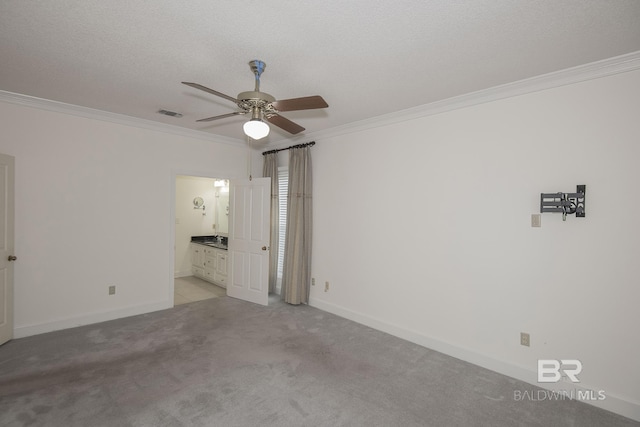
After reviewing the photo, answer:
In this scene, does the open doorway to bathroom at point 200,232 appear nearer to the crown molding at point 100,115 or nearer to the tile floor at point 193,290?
the tile floor at point 193,290

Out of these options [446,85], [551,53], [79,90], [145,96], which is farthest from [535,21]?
[79,90]

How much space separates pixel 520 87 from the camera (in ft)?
9.46

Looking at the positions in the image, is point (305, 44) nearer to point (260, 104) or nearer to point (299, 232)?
point (260, 104)

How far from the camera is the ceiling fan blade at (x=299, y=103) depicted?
2.32m

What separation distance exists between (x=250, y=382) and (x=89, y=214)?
313cm

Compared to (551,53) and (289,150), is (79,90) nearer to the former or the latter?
(289,150)

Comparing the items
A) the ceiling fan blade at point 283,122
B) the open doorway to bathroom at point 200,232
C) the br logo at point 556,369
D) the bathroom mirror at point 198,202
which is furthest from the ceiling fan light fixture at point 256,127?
the bathroom mirror at point 198,202

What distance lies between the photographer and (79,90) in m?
3.27

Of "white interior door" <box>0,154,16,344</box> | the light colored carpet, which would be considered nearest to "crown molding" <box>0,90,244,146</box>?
"white interior door" <box>0,154,16,344</box>

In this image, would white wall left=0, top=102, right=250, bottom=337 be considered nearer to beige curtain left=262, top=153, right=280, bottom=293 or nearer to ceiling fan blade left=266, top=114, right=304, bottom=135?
beige curtain left=262, top=153, right=280, bottom=293

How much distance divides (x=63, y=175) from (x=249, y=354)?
10.6 ft

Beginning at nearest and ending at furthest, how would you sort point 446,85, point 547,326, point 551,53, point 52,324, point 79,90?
point 551,53 → point 547,326 → point 446,85 → point 79,90 → point 52,324

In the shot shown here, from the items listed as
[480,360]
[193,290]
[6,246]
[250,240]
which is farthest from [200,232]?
[480,360]

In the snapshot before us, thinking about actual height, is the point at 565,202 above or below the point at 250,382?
above
